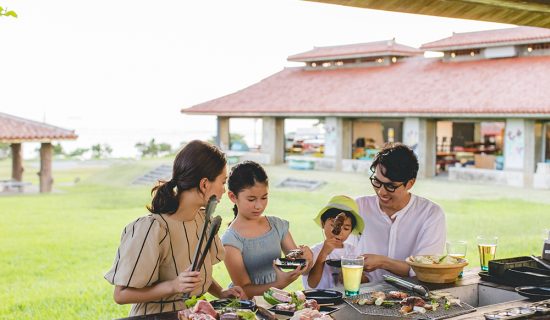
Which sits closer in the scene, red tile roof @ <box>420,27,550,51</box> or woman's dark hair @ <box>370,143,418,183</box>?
woman's dark hair @ <box>370,143,418,183</box>

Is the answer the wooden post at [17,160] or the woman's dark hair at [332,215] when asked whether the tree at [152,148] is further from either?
the woman's dark hair at [332,215]

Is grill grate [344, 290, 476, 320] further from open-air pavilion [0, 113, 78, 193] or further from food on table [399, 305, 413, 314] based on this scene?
open-air pavilion [0, 113, 78, 193]

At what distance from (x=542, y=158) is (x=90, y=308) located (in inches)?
Result: 525

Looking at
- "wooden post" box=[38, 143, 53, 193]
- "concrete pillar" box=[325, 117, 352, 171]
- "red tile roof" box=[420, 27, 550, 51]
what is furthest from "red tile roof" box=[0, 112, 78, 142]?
"red tile roof" box=[420, 27, 550, 51]

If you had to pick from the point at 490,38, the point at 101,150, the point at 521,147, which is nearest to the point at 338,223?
the point at 521,147

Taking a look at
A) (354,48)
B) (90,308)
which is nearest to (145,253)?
(90,308)

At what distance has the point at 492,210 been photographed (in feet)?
42.4

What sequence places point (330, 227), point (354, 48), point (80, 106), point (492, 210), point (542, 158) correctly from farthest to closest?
1. point (80, 106)
2. point (354, 48)
3. point (542, 158)
4. point (492, 210)
5. point (330, 227)

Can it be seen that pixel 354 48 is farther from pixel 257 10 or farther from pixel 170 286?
pixel 170 286

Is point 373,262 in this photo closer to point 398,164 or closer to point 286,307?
point 398,164

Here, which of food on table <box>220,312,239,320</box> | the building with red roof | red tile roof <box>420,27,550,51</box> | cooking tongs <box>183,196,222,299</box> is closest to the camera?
cooking tongs <box>183,196,222,299</box>

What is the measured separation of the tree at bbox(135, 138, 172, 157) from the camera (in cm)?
2919

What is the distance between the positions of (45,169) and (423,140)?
1072 centimetres

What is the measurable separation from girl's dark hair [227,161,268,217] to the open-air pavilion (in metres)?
15.3
